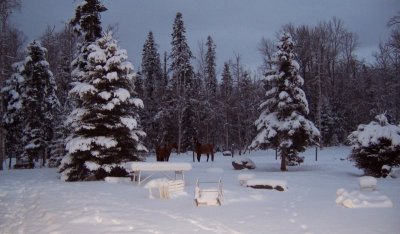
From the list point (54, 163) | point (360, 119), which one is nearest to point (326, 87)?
point (360, 119)

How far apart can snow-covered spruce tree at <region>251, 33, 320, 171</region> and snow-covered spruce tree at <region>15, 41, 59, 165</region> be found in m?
18.6

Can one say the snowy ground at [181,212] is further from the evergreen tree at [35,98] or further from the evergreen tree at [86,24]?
the evergreen tree at [35,98]

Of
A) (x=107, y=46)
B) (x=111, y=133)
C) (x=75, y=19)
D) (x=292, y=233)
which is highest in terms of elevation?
(x=75, y=19)

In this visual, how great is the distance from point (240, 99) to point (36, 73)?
22.9 meters

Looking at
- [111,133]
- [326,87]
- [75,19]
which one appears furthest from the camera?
[326,87]

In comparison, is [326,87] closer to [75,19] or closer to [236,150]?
[236,150]

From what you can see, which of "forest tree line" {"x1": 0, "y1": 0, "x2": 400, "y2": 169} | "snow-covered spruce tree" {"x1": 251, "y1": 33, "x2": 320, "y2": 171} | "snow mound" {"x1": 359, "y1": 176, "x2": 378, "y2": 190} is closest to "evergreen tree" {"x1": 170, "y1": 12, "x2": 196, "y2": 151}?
"forest tree line" {"x1": 0, "y1": 0, "x2": 400, "y2": 169}

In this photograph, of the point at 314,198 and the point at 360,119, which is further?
the point at 360,119

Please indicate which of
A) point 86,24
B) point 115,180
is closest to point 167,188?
point 115,180

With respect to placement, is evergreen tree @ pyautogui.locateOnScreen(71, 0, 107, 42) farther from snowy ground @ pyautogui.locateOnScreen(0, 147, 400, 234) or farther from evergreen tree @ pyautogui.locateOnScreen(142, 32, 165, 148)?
evergreen tree @ pyautogui.locateOnScreen(142, 32, 165, 148)

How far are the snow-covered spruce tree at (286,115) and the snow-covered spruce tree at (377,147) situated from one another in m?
3.86

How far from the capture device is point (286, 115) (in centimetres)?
2656

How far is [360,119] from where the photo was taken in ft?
170

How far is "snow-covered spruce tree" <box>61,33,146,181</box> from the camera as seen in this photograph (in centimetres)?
1939
